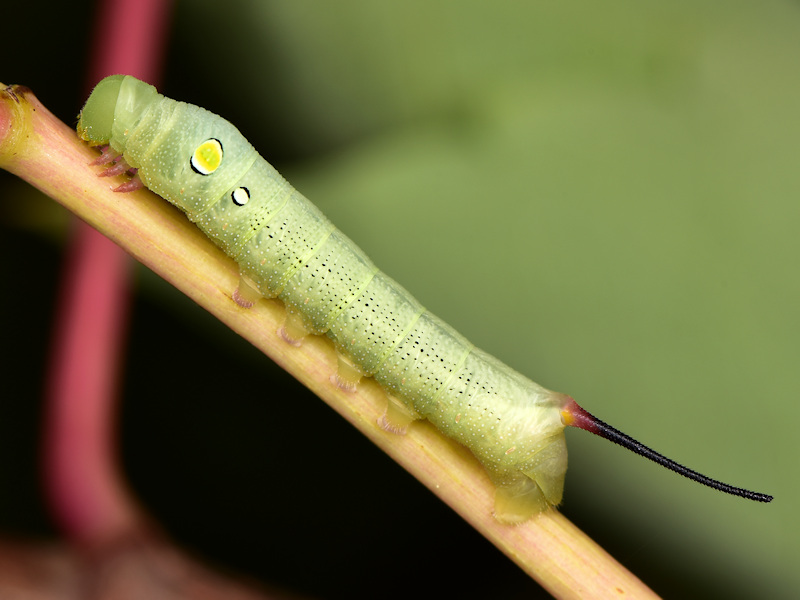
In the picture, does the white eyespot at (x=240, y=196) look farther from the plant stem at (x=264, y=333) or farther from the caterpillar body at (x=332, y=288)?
the plant stem at (x=264, y=333)

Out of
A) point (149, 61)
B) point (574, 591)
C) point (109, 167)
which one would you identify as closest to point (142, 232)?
point (109, 167)

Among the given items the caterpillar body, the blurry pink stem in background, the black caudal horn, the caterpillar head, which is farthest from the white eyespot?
the black caudal horn

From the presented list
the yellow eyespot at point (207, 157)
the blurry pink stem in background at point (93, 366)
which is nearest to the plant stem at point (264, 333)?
the yellow eyespot at point (207, 157)

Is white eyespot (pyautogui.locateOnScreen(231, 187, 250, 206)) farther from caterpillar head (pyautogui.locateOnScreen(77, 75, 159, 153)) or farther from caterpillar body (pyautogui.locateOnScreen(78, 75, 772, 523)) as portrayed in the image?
caterpillar head (pyautogui.locateOnScreen(77, 75, 159, 153))

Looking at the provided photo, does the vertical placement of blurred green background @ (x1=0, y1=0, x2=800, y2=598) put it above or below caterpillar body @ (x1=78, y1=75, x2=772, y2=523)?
above

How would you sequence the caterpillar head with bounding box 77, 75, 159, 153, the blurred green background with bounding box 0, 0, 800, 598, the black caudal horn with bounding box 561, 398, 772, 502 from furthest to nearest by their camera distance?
the blurred green background with bounding box 0, 0, 800, 598, the caterpillar head with bounding box 77, 75, 159, 153, the black caudal horn with bounding box 561, 398, 772, 502

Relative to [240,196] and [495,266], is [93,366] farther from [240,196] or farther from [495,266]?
[495,266]
